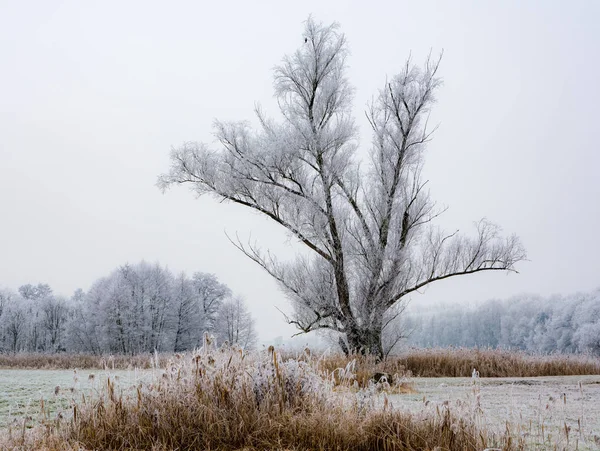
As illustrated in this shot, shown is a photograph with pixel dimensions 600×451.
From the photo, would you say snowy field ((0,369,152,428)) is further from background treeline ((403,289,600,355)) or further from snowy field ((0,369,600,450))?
background treeline ((403,289,600,355))

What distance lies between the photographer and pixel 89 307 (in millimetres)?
33750

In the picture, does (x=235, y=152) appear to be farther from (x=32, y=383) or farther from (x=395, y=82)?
(x=32, y=383)

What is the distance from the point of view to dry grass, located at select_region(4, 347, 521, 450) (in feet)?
11.6

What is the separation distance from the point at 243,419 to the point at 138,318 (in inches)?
1135

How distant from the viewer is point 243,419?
3.79 metres

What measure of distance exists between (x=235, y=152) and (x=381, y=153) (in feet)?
14.3

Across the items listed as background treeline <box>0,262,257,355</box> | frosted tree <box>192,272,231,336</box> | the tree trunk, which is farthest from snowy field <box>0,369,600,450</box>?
frosted tree <box>192,272,231,336</box>

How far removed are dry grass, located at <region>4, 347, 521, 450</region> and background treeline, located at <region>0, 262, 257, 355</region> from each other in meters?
25.0

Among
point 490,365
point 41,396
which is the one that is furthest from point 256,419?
point 490,365

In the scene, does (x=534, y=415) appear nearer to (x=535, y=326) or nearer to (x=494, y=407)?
(x=494, y=407)

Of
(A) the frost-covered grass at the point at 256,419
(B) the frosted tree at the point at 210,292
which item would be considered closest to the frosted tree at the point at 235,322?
(B) the frosted tree at the point at 210,292

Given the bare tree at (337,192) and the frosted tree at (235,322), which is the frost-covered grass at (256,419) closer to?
the bare tree at (337,192)

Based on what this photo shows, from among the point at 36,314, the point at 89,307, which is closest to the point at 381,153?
the point at 89,307

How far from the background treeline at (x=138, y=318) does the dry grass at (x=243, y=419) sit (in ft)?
82.2
